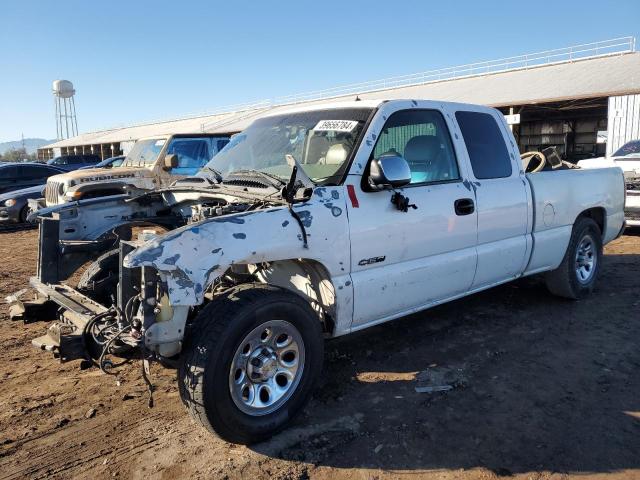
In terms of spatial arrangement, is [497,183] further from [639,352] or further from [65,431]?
[65,431]

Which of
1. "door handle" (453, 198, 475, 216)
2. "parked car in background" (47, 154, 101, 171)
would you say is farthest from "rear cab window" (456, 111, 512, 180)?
"parked car in background" (47, 154, 101, 171)

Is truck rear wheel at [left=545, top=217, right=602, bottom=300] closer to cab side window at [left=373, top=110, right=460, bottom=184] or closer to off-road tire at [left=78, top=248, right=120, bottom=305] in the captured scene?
cab side window at [left=373, top=110, right=460, bottom=184]

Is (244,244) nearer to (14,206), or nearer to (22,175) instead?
(14,206)

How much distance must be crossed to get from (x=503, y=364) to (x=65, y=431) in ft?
10.5

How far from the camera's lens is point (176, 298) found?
275 cm

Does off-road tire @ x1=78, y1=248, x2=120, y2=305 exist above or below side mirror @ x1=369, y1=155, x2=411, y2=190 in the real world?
below

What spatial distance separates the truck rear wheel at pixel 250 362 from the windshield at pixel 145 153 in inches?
319

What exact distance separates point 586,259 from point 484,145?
2.25 meters

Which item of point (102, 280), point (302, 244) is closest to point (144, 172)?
point (102, 280)

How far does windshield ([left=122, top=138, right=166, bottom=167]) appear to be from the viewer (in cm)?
1061

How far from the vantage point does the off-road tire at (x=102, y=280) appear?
3.74m

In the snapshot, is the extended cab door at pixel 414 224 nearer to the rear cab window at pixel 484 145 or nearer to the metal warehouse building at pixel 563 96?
the rear cab window at pixel 484 145

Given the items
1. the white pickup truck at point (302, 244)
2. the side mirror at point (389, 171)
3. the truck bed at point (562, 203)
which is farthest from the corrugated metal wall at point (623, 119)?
the side mirror at point (389, 171)

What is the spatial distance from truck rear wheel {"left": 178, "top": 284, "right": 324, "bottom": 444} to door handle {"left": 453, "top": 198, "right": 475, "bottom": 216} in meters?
1.59
